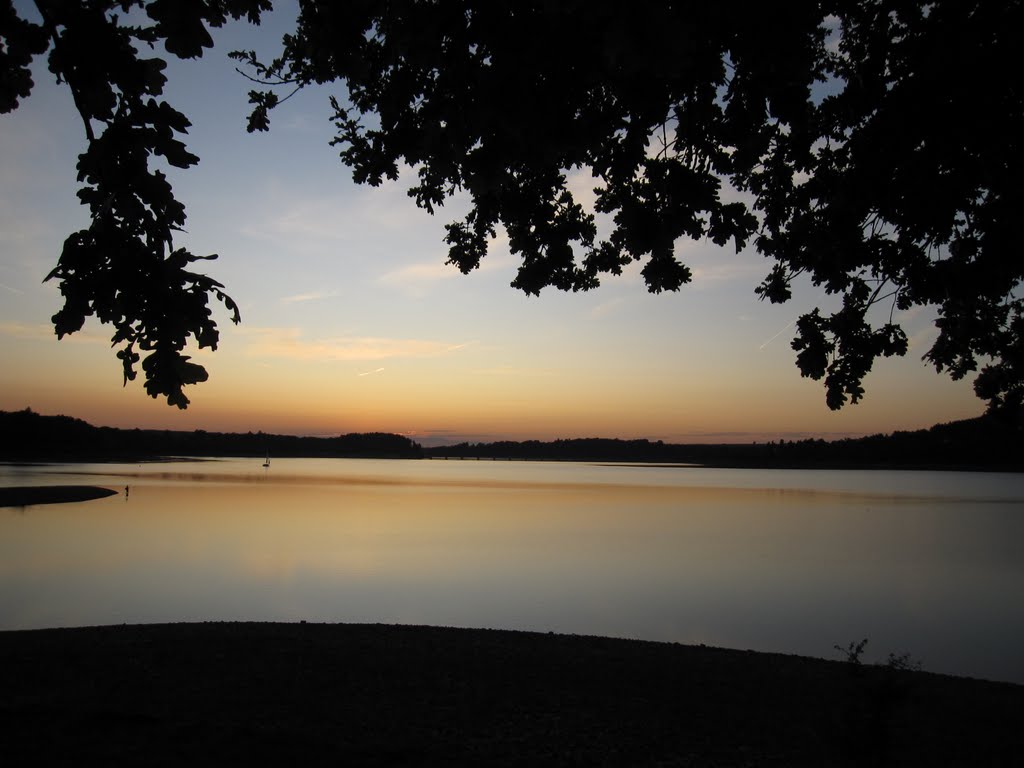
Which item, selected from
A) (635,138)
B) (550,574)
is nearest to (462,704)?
(635,138)

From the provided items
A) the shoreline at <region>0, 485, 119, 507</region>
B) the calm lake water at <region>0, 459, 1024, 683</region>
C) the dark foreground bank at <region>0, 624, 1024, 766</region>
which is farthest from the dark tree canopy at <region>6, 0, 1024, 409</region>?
the shoreline at <region>0, 485, 119, 507</region>

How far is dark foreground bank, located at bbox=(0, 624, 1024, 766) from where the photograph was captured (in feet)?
19.4

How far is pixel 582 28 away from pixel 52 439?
16612 centimetres

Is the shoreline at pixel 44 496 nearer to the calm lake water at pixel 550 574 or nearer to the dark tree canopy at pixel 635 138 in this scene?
the calm lake water at pixel 550 574

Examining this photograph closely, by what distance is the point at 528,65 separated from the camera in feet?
15.3

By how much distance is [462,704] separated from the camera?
7828mm

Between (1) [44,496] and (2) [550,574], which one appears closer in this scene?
(2) [550,574]

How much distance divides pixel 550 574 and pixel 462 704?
17882mm

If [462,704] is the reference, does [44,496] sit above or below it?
below

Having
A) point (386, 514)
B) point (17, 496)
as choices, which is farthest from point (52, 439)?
point (386, 514)

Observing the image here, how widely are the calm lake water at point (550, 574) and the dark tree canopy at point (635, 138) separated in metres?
11.1

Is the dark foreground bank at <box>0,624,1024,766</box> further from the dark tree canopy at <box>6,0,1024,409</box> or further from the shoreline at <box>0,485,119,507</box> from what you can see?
the shoreline at <box>0,485,119,507</box>

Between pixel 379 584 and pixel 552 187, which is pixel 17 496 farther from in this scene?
pixel 552 187

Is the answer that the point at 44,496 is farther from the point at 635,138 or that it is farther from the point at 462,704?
the point at 635,138
